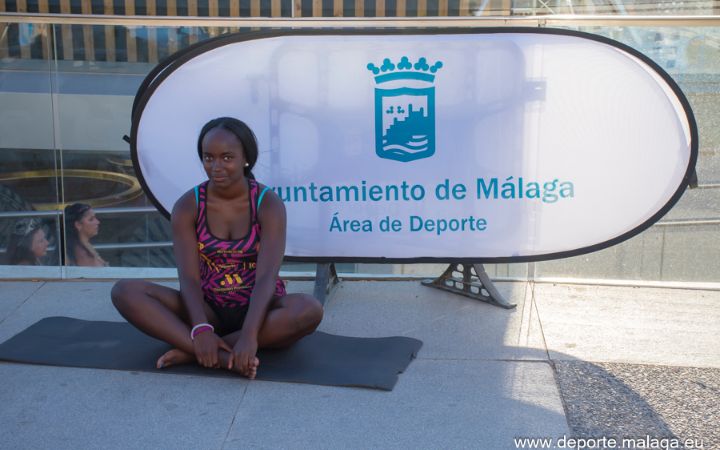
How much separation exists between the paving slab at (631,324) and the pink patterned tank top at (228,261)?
1.58 m

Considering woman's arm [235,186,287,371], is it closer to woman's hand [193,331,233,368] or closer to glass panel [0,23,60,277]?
woman's hand [193,331,233,368]

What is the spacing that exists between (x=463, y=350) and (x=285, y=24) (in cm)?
230

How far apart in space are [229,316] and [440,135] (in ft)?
5.21

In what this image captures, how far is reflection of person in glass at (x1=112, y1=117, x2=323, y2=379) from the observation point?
3584 millimetres

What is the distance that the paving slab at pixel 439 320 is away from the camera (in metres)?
4.07

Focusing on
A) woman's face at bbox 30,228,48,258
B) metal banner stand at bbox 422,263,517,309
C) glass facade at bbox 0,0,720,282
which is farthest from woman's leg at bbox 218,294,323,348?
woman's face at bbox 30,228,48,258

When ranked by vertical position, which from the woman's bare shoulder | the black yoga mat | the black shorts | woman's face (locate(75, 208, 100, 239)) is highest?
the woman's bare shoulder

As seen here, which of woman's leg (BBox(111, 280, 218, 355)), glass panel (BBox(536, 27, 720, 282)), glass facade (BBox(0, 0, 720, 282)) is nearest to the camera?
woman's leg (BBox(111, 280, 218, 355))

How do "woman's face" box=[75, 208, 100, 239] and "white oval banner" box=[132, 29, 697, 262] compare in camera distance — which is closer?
"white oval banner" box=[132, 29, 697, 262]

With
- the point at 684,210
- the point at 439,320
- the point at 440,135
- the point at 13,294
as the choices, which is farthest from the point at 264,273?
the point at 684,210

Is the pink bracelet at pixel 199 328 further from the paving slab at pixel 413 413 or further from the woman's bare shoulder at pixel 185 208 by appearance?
the woman's bare shoulder at pixel 185 208

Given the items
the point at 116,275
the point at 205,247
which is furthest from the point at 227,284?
the point at 116,275

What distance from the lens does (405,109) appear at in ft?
14.6

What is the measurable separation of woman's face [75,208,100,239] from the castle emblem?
2.16 meters
